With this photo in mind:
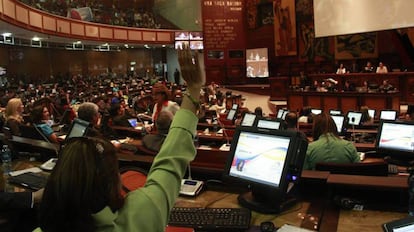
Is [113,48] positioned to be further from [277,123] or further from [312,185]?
[312,185]

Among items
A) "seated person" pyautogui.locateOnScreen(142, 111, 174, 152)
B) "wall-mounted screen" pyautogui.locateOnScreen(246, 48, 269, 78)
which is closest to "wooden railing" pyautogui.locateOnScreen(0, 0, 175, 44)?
"wall-mounted screen" pyautogui.locateOnScreen(246, 48, 269, 78)

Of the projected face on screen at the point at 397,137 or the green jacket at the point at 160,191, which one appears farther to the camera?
the projected face on screen at the point at 397,137

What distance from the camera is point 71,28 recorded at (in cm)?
1691

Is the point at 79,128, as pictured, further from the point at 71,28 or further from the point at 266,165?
the point at 71,28

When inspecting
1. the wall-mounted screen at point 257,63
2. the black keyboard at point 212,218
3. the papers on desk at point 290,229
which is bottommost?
the papers on desk at point 290,229

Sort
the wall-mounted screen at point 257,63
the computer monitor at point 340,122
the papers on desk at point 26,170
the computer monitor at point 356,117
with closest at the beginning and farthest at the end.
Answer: the papers on desk at point 26,170
the computer monitor at point 340,122
the computer monitor at point 356,117
the wall-mounted screen at point 257,63

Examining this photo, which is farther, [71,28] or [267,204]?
[71,28]

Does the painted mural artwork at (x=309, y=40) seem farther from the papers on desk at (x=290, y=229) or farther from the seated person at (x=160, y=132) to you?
the papers on desk at (x=290, y=229)

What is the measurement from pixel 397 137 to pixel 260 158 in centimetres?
270

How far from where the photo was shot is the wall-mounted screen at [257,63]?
2003 centimetres

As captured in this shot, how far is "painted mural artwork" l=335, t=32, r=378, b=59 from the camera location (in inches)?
650

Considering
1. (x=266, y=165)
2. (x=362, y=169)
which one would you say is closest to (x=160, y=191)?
(x=266, y=165)

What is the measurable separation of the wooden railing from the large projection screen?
30.8 ft

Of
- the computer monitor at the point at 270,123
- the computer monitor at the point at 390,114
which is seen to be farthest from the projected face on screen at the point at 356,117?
the computer monitor at the point at 270,123
